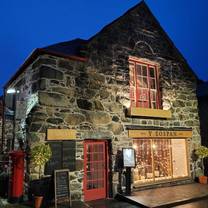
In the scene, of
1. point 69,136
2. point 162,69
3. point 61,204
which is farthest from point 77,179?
point 162,69

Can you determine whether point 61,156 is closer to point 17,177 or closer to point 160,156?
point 17,177

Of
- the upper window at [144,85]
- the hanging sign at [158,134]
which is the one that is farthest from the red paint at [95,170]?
the upper window at [144,85]

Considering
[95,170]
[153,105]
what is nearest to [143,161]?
[95,170]

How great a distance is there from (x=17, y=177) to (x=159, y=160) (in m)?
5.60

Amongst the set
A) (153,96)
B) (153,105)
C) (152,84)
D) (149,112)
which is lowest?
(149,112)

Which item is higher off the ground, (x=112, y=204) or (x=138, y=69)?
(x=138, y=69)

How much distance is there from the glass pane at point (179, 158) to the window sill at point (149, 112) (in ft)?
4.31

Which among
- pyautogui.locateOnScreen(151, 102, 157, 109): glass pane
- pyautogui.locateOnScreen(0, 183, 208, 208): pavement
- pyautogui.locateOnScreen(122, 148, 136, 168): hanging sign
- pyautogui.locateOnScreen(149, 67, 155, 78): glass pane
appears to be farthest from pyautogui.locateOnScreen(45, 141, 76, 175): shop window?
pyautogui.locateOnScreen(149, 67, 155, 78): glass pane

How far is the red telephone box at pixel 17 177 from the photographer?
7023mm

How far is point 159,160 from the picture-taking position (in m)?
10.0

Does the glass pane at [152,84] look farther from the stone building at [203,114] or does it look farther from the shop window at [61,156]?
the shop window at [61,156]

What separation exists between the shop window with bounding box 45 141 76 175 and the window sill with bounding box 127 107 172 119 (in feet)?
8.47

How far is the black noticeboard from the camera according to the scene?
7.09 m

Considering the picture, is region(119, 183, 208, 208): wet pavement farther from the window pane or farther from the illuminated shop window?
the window pane
